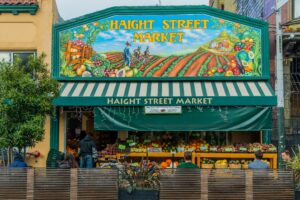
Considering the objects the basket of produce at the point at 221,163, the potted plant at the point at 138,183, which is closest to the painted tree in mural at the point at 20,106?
the potted plant at the point at 138,183

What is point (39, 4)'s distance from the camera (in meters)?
16.1

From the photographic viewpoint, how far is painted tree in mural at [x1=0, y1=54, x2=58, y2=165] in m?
11.7

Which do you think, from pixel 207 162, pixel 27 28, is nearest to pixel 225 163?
pixel 207 162

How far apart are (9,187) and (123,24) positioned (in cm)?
763

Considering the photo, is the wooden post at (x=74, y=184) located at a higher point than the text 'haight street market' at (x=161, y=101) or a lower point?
lower

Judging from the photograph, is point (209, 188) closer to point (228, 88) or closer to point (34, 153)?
point (228, 88)

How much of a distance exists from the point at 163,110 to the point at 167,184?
15.8 ft

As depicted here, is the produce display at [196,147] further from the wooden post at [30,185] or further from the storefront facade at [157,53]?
the wooden post at [30,185]

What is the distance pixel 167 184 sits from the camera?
9734mm

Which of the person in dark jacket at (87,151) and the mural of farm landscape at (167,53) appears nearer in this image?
the person in dark jacket at (87,151)

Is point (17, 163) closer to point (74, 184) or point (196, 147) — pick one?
point (74, 184)

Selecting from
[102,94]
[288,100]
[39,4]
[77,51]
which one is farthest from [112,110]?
[288,100]

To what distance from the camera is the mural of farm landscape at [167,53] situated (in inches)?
613

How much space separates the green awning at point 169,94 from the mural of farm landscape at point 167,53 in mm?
411
